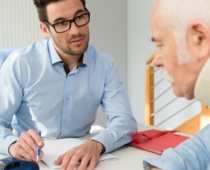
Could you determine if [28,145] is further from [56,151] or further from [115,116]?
[115,116]

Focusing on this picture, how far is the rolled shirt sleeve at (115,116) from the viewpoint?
3.40 feet

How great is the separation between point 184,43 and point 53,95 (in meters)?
0.95

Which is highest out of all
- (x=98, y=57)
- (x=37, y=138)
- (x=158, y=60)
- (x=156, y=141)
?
(x=158, y=60)

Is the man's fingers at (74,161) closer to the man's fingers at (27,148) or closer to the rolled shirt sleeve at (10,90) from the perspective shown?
the man's fingers at (27,148)

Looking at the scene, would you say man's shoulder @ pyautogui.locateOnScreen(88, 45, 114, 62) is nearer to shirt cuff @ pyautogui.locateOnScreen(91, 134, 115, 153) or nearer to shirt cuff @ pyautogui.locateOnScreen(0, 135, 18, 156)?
shirt cuff @ pyautogui.locateOnScreen(91, 134, 115, 153)

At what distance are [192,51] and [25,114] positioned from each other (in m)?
1.09

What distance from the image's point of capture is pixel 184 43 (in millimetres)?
449

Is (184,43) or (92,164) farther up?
(184,43)

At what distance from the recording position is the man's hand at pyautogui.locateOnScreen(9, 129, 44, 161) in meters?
0.85

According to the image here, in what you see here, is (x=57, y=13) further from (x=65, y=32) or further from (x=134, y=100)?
(x=134, y=100)

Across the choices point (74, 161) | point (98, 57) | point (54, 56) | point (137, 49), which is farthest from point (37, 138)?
point (137, 49)

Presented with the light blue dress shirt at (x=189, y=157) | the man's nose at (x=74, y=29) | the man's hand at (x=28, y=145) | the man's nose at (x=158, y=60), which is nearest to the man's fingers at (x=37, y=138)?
the man's hand at (x=28, y=145)

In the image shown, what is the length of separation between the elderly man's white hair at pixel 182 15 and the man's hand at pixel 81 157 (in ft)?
1.64

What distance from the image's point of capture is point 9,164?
2.31 feet
